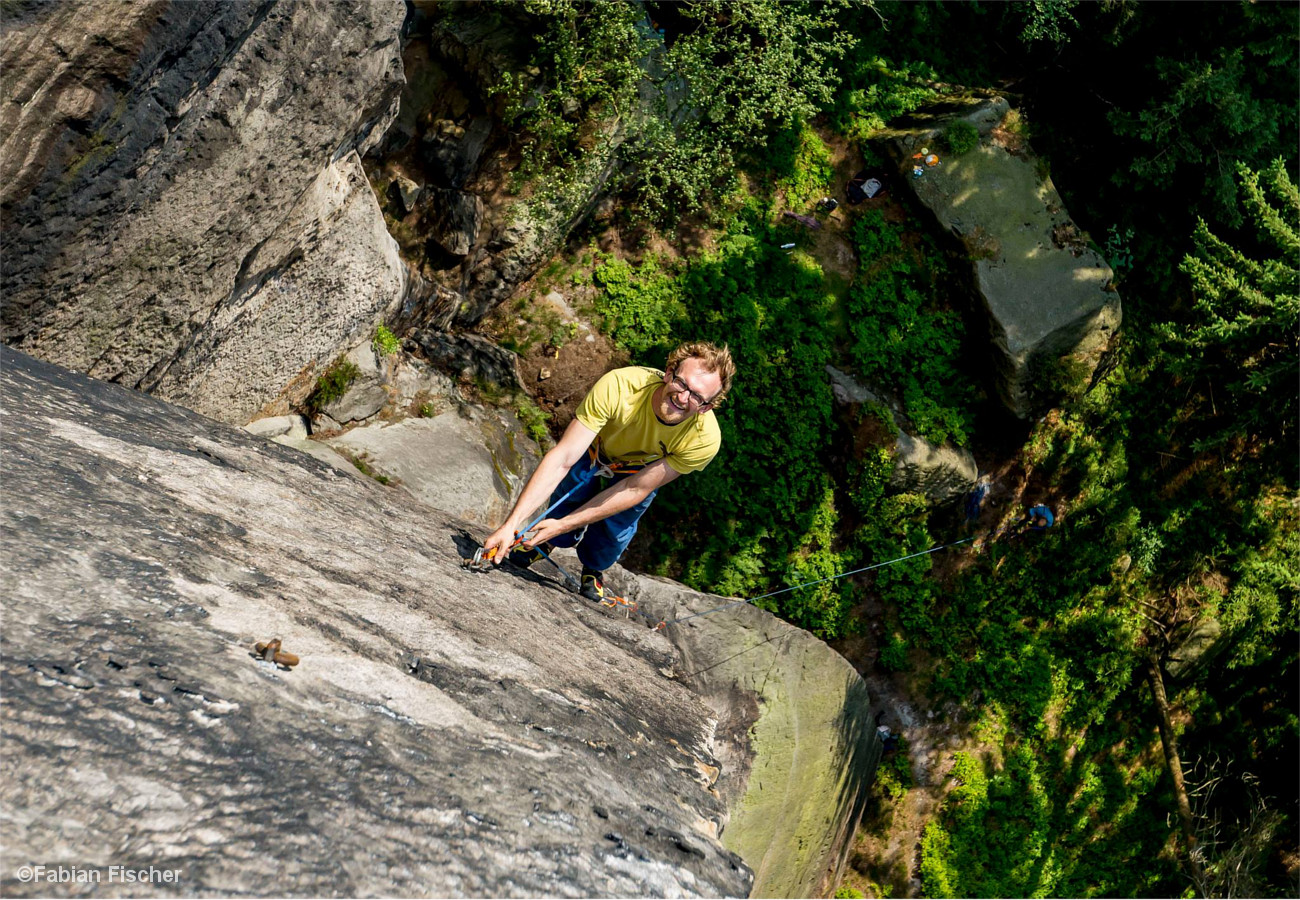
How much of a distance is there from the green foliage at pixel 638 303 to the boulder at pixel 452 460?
159 centimetres

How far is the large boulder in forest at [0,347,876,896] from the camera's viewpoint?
179cm

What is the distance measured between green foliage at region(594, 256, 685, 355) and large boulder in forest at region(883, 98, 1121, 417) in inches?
106

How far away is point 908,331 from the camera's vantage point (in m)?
8.37

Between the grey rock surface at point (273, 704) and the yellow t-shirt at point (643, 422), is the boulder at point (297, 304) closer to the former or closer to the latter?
the grey rock surface at point (273, 704)

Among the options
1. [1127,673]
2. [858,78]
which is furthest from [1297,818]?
[858,78]

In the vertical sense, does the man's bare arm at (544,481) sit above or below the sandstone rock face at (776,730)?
above

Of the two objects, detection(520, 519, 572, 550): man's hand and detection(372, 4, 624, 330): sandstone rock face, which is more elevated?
detection(372, 4, 624, 330): sandstone rock face

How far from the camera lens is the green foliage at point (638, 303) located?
7.96 metres

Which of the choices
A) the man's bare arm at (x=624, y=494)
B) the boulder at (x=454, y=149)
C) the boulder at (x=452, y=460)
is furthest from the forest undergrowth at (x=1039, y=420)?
the man's bare arm at (x=624, y=494)

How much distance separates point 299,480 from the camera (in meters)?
3.74

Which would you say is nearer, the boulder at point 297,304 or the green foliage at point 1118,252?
the boulder at point 297,304

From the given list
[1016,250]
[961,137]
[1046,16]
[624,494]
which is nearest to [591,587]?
[624,494]

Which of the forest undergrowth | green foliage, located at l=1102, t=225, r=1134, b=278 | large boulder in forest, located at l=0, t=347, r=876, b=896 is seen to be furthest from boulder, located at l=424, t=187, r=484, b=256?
green foliage, located at l=1102, t=225, r=1134, b=278

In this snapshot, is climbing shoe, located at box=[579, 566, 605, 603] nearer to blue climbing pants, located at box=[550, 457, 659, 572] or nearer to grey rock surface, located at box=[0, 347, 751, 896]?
blue climbing pants, located at box=[550, 457, 659, 572]
